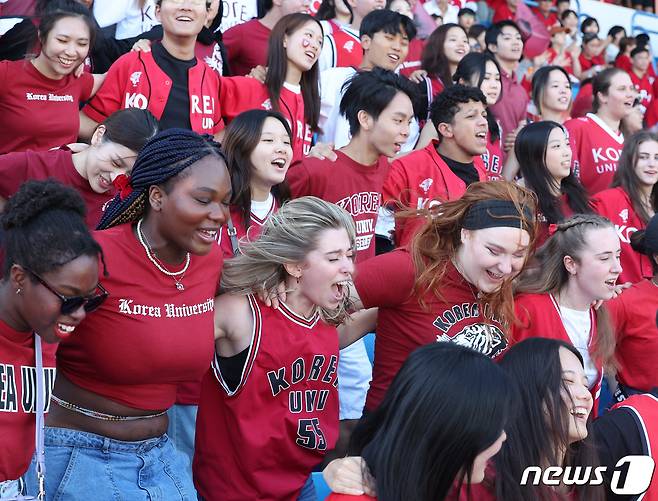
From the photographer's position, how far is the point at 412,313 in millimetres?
3934

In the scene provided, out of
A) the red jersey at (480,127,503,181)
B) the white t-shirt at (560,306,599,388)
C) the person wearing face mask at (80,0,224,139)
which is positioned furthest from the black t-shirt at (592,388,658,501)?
the red jersey at (480,127,503,181)

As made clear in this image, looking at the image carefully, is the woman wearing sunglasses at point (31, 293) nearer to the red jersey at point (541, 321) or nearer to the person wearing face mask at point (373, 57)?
the red jersey at point (541, 321)

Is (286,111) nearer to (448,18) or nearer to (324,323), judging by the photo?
(324,323)

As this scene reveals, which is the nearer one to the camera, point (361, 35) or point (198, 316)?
point (198, 316)

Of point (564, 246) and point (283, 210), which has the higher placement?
point (283, 210)

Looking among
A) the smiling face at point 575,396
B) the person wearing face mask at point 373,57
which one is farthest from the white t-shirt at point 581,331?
the person wearing face mask at point 373,57

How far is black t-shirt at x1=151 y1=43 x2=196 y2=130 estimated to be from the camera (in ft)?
16.9

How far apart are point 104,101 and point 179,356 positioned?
2.66 meters

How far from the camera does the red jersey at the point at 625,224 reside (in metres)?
6.15

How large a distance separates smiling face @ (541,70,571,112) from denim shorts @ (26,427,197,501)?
5.91 m

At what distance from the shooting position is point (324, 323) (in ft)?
11.5

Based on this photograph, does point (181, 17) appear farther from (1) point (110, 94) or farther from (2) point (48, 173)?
(2) point (48, 173)

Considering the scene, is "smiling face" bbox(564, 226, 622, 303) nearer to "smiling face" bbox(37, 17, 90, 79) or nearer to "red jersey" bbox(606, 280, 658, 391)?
"red jersey" bbox(606, 280, 658, 391)

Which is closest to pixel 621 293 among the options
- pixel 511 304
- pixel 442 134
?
pixel 511 304
